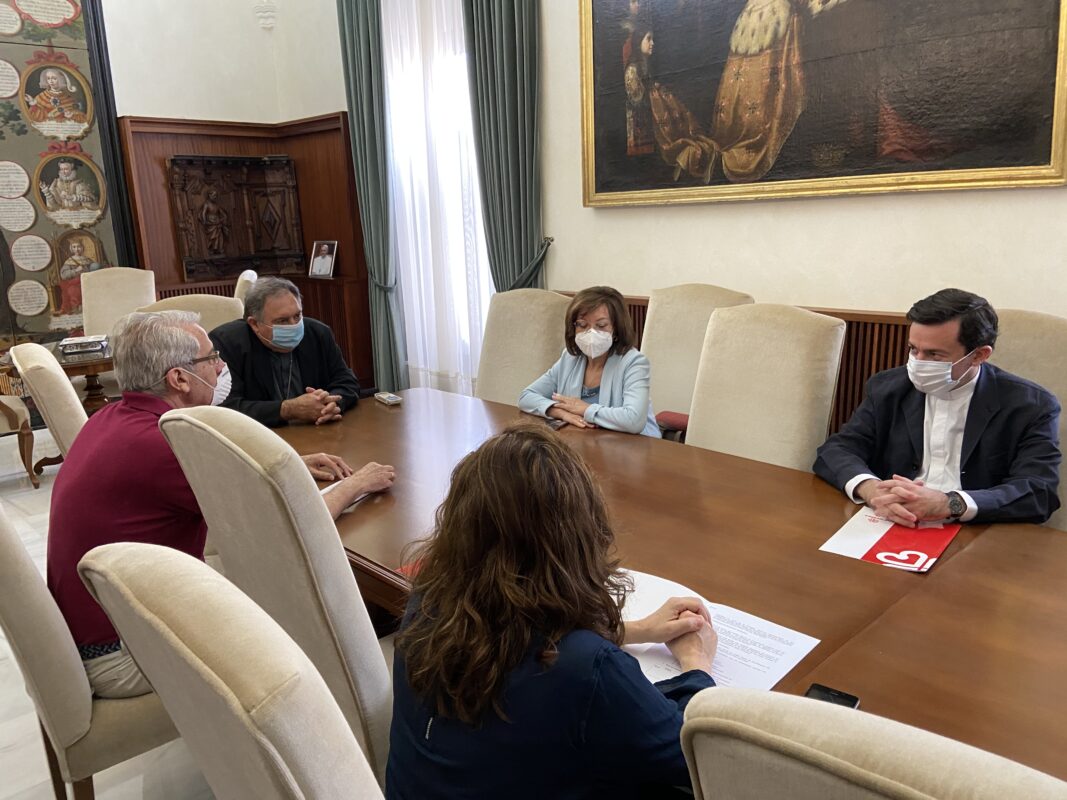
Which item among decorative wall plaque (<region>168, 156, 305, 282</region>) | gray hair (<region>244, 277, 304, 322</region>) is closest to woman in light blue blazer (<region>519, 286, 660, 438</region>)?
gray hair (<region>244, 277, 304, 322</region>)

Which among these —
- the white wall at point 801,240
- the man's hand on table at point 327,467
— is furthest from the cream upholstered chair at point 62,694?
the white wall at point 801,240

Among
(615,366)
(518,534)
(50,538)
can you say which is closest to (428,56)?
(615,366)

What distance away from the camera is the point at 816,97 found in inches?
130

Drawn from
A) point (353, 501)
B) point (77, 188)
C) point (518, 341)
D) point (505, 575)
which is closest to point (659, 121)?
point (518, 341)

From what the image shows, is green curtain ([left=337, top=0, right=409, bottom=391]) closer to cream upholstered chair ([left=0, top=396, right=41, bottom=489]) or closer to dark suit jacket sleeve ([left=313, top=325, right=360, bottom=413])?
cream upholstered chair ([left=0, top=396, right=41, bottom=489])

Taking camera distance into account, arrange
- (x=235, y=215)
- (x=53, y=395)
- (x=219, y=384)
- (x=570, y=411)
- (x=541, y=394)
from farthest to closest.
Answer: (x=235, y=215)
(x=541, y=394)
(x=570, y=411)
(x=53, y=395)
(x=219, y=384)

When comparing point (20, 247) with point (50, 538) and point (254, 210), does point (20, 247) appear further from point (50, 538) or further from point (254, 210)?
point (50, 538)

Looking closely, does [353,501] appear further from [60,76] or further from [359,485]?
[60,76]

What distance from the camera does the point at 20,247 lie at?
540cm

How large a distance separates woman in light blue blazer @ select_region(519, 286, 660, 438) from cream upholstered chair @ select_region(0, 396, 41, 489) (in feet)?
10.2

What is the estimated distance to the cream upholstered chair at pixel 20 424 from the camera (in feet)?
13.9

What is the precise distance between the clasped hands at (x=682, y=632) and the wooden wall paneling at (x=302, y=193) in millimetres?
4964

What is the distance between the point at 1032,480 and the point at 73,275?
5.93 metres

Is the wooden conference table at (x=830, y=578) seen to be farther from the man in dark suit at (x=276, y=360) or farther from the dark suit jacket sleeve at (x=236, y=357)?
the dark suit jacket sleeve at (x=236, y=357)
